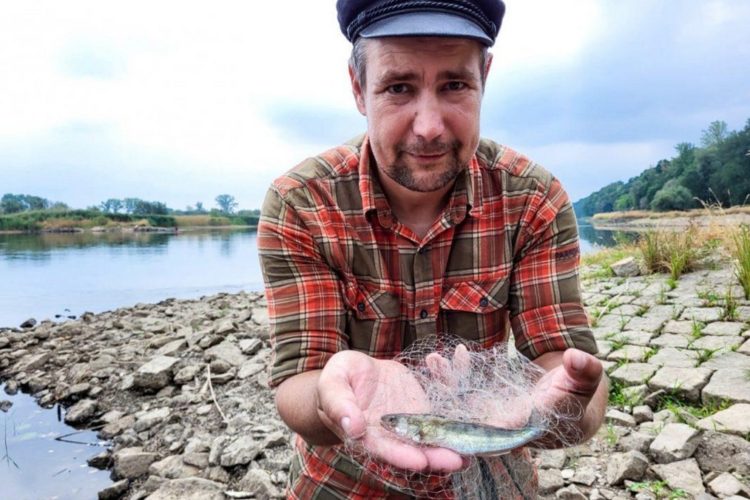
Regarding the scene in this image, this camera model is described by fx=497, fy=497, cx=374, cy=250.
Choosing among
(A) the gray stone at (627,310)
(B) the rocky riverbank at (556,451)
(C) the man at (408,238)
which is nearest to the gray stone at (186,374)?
(B) the rocky riverbank at (556,451)

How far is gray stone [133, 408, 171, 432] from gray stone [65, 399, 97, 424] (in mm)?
866

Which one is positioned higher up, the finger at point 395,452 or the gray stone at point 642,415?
the finger at point 395,452

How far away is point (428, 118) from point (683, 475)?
8.85 feet

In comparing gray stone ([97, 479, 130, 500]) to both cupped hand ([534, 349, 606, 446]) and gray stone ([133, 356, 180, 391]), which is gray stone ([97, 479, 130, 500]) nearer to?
gray stone ([133, 356, 180, 391])

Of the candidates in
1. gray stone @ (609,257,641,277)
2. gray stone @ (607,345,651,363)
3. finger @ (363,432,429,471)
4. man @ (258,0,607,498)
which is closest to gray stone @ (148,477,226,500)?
man @ (258,0,607,498)

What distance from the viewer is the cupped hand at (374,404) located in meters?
1.37

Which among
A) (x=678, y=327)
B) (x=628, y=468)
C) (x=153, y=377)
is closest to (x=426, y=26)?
(x=628, y=468)

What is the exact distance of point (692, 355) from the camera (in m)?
4.63

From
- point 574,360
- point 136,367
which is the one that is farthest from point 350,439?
point 136,367

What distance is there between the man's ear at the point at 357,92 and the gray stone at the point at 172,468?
329 cm

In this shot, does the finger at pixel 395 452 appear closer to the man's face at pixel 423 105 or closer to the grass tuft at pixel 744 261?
the man's face at pixel 423 105

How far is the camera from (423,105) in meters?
1.88

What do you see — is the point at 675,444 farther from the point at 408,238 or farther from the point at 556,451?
the point at 408,238

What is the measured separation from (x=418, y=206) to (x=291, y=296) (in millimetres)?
701
